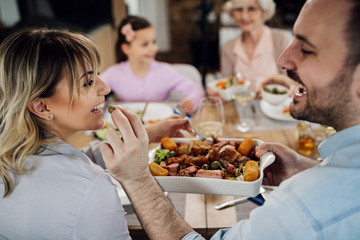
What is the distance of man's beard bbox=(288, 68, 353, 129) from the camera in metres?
0.77

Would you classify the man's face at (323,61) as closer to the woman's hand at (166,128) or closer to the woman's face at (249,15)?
the woman's hand at (166,128)

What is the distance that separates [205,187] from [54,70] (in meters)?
0.59

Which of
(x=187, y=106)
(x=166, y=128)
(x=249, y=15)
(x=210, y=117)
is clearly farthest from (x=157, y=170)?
(x=249, y=15)

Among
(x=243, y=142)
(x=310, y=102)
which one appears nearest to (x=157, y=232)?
(x=243, y=142)

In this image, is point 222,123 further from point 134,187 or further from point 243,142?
point 134,187

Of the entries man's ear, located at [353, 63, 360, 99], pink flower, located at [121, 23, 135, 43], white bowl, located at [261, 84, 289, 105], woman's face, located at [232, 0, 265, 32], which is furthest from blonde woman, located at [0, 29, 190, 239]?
woman's face, located at [232, 0, 265, 32]

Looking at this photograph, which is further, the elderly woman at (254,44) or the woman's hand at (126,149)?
the elderly woman at (254,44)

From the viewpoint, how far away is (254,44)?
2.73 m

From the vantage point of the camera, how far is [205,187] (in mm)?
1015

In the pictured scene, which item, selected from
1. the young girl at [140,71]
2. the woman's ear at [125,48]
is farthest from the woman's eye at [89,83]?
the woman's ear at [125,48]

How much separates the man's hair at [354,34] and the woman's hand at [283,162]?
0.48 m

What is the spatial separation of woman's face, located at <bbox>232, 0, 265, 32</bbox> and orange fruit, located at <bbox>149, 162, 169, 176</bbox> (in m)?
1.88

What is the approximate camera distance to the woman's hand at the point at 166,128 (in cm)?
143

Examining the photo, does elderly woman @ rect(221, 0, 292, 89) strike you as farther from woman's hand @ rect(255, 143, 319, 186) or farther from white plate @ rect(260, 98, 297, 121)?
woman's hand @ rect(255, 143, 319, 186)
